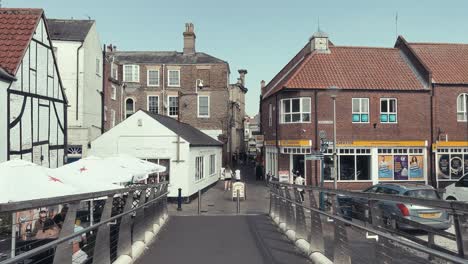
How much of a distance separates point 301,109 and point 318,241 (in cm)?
2249

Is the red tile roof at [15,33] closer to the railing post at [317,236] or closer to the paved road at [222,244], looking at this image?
the paved road at [222,244]

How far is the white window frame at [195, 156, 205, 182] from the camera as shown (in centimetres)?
2661

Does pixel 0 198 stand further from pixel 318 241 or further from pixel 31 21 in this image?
pixel 31 21

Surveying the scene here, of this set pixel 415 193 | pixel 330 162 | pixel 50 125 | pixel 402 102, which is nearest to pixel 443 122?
pixel 402 102

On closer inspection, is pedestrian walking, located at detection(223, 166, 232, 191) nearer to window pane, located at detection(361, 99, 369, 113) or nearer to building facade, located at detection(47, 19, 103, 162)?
building facade, located at detection(47, 19, 103, 162)

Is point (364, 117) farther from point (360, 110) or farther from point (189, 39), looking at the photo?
point (189, 39)

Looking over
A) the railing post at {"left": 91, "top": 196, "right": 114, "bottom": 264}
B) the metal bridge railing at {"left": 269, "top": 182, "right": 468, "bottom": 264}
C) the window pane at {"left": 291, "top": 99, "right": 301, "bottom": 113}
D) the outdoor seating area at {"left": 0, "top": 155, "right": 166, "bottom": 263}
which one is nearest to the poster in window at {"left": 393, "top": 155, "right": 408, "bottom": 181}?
the window pane at {"left": 291, "top": 99, "right": 301, "bottom": 113}

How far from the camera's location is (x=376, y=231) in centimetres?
511

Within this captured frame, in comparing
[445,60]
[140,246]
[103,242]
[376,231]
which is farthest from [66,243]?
[445,60]

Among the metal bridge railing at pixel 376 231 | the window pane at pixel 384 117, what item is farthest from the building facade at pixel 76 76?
the metal bridge railing at pixel 376 231

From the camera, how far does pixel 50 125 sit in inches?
782

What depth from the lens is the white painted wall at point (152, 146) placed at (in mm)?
24188

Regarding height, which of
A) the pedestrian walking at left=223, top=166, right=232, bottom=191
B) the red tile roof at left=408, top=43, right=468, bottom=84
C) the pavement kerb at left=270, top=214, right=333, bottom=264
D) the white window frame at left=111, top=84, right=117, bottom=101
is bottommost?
the pedestrian walking at left=223, top=166, right=232, bottom=191

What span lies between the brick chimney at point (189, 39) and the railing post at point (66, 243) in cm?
4109
